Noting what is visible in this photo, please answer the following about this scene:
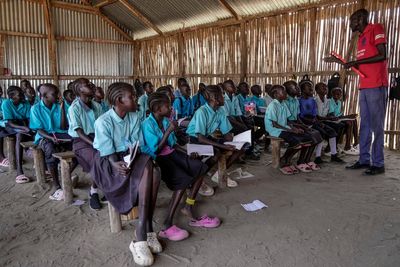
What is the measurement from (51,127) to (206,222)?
2367mm

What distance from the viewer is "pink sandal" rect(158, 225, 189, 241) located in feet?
9.02

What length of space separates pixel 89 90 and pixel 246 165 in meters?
2.77

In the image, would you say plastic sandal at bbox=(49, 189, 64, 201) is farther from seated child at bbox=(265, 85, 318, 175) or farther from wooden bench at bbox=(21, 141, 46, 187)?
seated child at bbox=(265, 85, 318, 175)

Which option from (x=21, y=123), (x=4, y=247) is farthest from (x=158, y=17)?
(x=4, y=247)

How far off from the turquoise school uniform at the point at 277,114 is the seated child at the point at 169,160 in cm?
213

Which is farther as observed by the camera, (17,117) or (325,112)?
(325,112)

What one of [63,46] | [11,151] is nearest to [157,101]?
[11,151]

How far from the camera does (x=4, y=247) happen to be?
8.80 feet

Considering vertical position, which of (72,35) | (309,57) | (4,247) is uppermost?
(72,35)

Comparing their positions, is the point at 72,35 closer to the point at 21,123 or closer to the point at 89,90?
the point at 21,123

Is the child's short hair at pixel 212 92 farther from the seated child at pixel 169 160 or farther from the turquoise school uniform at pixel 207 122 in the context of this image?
the seated child at pixel 169 160

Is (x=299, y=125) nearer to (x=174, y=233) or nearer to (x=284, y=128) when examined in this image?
(x=284, y=128)

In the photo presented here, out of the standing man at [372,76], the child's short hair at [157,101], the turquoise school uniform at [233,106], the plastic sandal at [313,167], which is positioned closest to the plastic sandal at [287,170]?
the plastic sandal at [313,167]

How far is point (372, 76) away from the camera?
4492 mm
